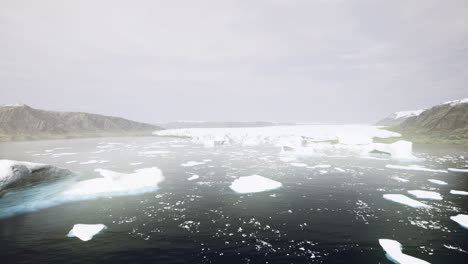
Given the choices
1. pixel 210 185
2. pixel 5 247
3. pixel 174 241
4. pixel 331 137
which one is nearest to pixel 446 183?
pixel 210 185

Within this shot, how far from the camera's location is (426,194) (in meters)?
15.6

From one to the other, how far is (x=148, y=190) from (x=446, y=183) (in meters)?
23.5

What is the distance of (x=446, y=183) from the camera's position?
18797 mm

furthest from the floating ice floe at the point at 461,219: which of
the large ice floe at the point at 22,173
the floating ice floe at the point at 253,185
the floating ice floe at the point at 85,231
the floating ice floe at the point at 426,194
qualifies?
the large ice floe at the point at 22,173

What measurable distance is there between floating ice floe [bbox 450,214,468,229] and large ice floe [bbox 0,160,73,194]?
26192 mm

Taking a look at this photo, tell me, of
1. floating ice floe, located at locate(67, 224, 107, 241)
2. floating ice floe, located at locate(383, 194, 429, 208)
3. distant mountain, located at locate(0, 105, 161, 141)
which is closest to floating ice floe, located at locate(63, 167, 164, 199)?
floating ice floe, located at locate(67, 224, 107, 241)

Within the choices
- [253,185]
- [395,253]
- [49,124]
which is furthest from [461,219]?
[49,124]

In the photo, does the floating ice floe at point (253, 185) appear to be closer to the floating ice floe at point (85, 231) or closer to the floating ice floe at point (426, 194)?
the floating ice floe at point (426, 194)

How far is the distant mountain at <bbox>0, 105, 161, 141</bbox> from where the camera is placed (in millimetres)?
122250

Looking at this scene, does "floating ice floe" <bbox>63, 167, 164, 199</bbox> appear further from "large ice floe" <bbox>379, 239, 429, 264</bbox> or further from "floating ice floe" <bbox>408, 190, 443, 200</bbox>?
"floating ice floe" <bbox>408, 190, 443, 200</bbox>

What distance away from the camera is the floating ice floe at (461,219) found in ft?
35.4

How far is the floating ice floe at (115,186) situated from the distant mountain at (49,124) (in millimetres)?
121017

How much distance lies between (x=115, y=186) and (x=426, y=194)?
2157 centimetres

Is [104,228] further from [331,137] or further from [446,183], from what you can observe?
[331,137]
